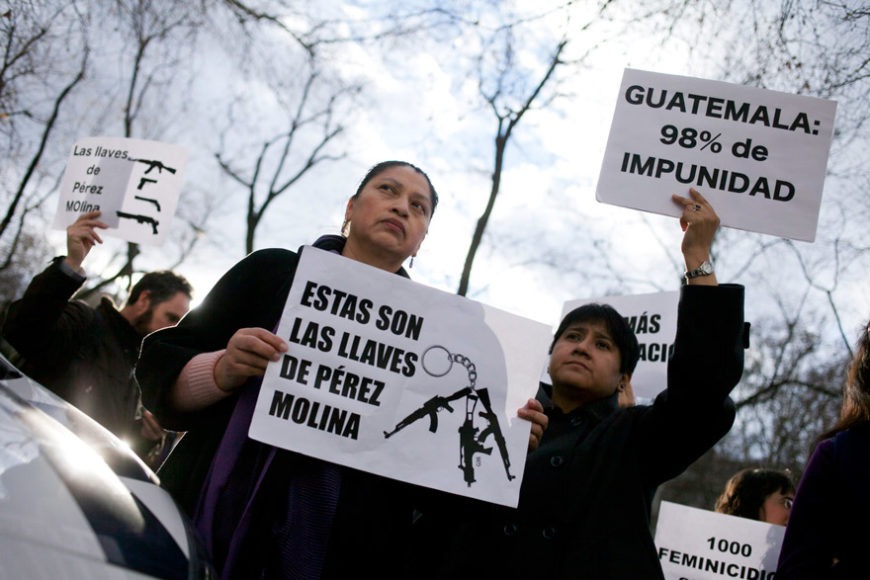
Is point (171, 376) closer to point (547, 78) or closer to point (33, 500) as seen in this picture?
point (33, 500)

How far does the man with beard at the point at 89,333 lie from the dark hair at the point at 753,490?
3208 millimetres

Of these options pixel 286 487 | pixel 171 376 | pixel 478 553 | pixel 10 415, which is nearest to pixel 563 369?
pixel 478 553

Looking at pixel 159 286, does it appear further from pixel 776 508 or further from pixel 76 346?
pixel 776 508

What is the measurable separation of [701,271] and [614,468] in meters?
0.67

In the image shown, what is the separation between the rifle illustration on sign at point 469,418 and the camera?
215 cm

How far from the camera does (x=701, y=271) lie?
7.89 ft

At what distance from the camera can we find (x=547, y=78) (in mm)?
10133

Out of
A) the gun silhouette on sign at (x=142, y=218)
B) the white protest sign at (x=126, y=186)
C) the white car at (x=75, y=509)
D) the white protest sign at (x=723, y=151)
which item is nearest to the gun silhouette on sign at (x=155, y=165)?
the white protest sign at (x=126, y=186)

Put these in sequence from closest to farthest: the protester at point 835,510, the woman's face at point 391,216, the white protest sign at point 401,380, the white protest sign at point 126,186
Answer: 1. the white protest sign at point 401,380
2. the protester at point 835,510
3. the woman's face at point 391,216
4. the white protest sign at point 126,186

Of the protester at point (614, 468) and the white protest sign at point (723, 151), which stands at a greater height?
the white protest sign at point (723, 151)

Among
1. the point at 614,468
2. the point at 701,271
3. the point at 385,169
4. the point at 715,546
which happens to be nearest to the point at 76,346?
the point at 385,169

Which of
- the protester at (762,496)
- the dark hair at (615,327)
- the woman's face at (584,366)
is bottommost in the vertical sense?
the protester at (762,496)

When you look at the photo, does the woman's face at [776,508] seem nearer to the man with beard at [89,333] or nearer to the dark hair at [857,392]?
the dark hair at [857,392]

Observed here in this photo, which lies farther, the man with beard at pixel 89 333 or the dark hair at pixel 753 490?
the dark hair at pixel 753 490
